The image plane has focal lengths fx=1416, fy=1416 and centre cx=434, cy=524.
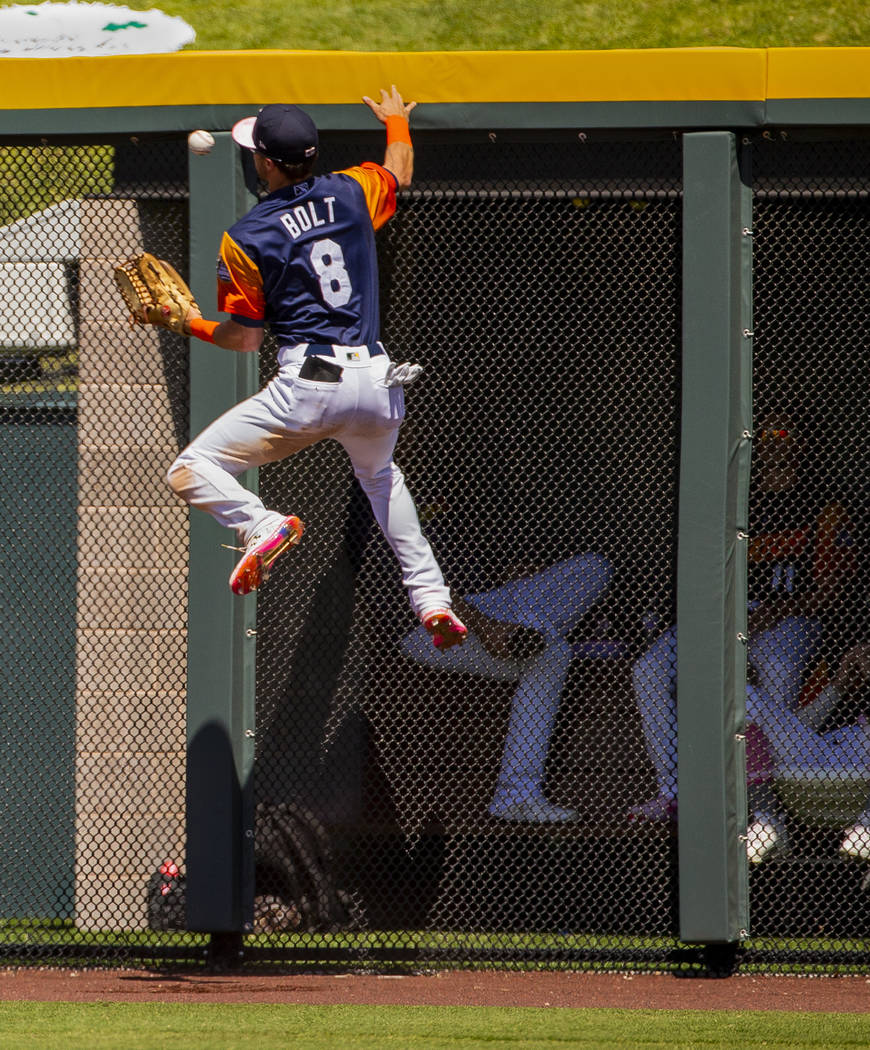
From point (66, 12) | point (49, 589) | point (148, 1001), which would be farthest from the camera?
point (66, 12)

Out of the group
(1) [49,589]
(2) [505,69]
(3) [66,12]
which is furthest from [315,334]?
(3) [66,12]

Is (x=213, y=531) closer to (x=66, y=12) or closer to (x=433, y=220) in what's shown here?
(x=433, y=220)

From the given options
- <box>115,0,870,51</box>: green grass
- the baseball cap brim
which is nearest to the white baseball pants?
the baseball cap brim

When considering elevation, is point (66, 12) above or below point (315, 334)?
above

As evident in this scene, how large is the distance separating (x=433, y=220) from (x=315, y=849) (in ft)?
7.31

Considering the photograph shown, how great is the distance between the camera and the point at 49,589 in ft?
17.7

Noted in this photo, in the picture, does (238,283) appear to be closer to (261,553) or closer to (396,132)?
(396,132)

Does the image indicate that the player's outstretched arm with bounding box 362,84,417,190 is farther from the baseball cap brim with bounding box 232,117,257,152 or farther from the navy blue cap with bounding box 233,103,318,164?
the baseball cap brim with bounding box 232,117,257,152

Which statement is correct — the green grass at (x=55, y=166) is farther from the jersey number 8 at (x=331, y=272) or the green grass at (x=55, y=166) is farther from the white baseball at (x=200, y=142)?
the jersey number 8 at (x=331, y=272)

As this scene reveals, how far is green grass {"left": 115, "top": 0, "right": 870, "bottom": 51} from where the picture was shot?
917 centimetres

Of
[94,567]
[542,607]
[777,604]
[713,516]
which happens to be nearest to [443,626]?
[542,607]

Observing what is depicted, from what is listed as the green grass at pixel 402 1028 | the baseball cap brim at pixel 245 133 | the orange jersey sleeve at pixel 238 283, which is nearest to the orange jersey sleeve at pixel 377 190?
the baseball cap brim at pixel 245 133

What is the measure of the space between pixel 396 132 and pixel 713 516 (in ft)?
5.41

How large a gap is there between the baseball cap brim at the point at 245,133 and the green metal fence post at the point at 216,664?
258 mm
